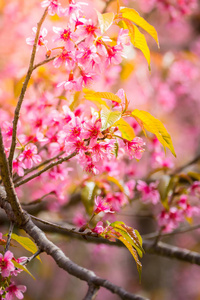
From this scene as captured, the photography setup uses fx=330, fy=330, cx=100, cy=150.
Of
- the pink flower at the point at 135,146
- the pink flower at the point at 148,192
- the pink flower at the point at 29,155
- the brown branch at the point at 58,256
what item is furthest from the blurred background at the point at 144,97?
the brown branch at the point at 58,256

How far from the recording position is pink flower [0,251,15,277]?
3.04ft

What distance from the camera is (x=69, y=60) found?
3.30 ft

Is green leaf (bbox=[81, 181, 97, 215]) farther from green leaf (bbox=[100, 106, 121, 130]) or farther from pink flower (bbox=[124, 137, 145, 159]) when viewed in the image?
green leaf (bbox=[100, 106, 121, 130])

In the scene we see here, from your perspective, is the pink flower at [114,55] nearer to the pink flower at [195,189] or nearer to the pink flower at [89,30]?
the pink flower at [89,30]

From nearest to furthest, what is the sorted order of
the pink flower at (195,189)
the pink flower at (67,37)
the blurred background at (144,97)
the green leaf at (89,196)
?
the pink flower at (67,37)
the green leaf at (89,196)
the pink flower at (195,189)
the blurred background at (144,97)

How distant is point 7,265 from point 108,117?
1.65ft

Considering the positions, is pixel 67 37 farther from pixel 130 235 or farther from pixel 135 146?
pixel 130 235

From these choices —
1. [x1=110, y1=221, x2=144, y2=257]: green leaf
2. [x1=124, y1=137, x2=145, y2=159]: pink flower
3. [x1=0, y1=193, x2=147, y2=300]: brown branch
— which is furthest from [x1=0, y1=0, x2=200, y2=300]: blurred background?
[x1=110, y1=221, x2=144, y2=257]: green leaf

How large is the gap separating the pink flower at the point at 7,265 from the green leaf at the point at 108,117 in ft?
1.48

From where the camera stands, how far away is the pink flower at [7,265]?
927mm

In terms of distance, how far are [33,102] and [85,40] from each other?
0.97 metres

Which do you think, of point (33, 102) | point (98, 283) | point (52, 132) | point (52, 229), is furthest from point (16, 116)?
point (52, 229)

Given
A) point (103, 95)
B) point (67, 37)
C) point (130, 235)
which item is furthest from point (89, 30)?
point (130, 235)

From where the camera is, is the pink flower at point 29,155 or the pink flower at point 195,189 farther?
the pink flower at point 195,189
